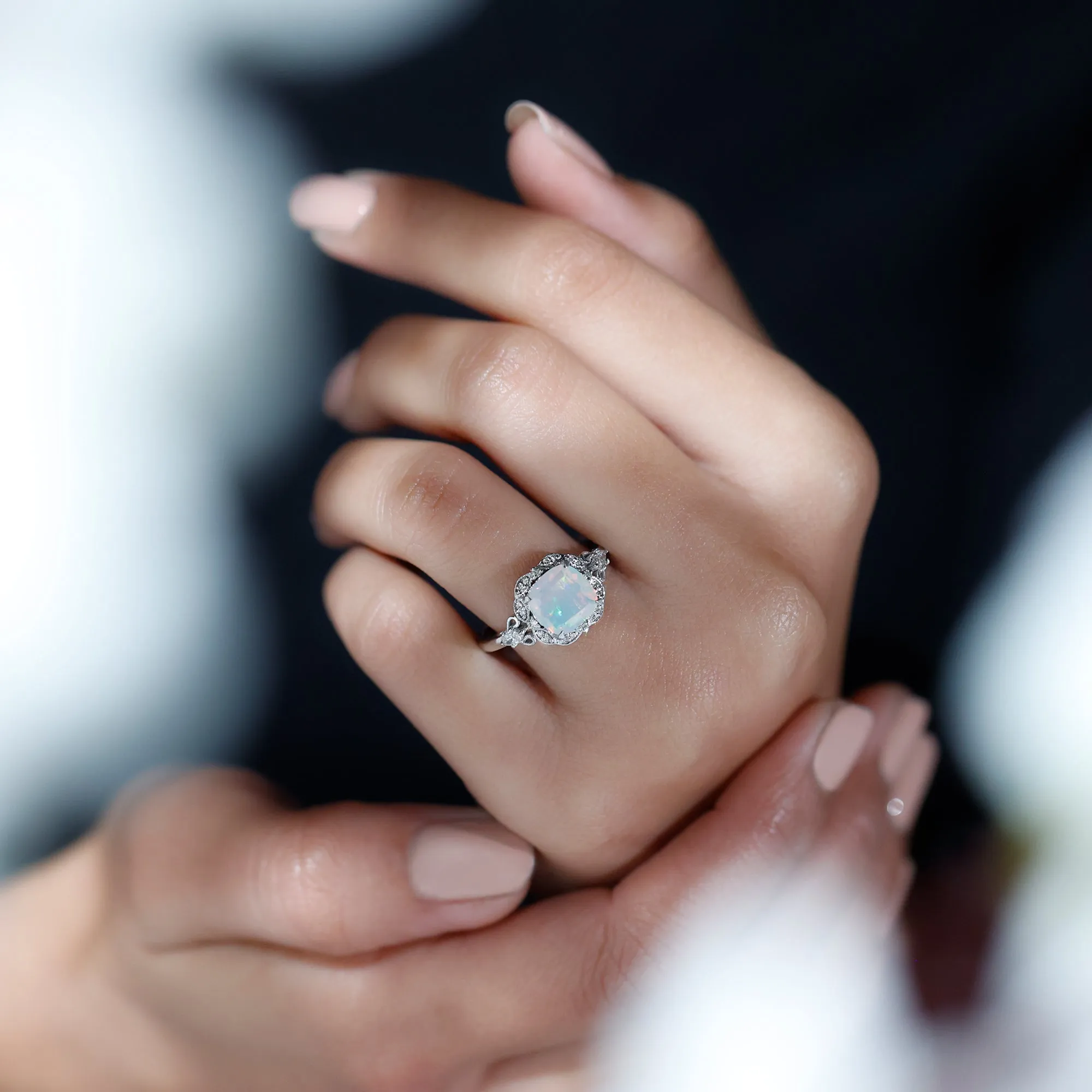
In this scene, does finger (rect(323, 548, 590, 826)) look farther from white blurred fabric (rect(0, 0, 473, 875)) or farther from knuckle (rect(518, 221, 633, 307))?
white blurred fabric (rect(0, 0, 473, 875))

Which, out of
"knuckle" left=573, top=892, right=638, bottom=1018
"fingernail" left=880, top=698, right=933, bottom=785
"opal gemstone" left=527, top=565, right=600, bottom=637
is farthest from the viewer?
"fingernail" left=880, top=698, right=933, bottom=785

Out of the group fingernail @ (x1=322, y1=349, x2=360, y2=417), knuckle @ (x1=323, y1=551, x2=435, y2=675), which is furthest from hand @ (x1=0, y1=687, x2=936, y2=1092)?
fingernail @ (x1=322, y1=349, x2=360, y2=417)

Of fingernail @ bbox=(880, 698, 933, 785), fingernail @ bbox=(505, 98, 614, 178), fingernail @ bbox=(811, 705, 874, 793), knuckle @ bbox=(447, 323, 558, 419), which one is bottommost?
fingernail @ bbox=(880, 698, 933, 785)

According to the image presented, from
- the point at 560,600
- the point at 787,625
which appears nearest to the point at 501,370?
the point at 560,600

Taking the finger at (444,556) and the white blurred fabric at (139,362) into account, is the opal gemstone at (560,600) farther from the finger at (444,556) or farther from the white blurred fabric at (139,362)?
the white blurred fabric at (139,362)

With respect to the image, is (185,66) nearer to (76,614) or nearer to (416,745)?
(76,614)

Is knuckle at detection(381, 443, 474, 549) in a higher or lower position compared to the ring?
higher

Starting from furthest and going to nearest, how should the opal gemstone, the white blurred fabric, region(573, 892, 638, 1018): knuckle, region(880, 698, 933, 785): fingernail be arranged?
the white blurred fabric < region(880, 698, 933, 785): fingernail < region(573, 892, 638, 1018): knuckle < the opal gemstone
